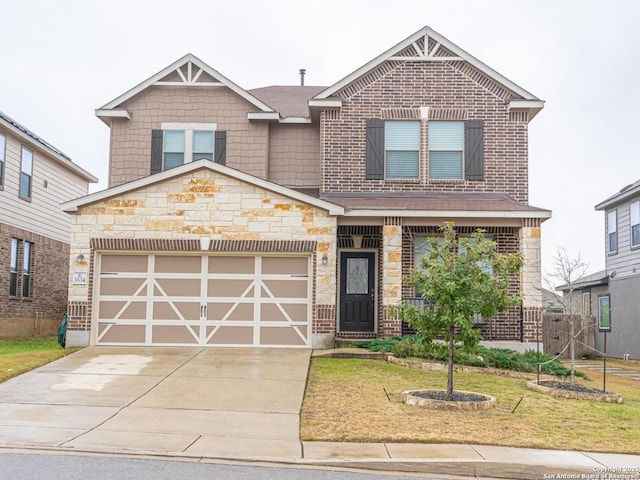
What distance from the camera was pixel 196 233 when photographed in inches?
650

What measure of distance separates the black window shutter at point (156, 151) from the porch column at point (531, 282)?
31.9 ft

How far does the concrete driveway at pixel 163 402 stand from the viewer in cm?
867

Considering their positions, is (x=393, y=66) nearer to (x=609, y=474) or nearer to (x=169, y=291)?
(x=169, y=291)

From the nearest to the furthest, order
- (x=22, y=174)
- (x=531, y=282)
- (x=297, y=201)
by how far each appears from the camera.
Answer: (x=297, y=201)
(x=531, y=282)
(x=22, y=174)

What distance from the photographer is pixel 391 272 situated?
17.0m

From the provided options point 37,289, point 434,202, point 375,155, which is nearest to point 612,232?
point 434,202

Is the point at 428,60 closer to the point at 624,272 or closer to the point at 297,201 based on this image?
the point at 297,201

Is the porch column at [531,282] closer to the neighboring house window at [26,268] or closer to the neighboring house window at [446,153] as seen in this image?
the neighboring house window at [446,153]

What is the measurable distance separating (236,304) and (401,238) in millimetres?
4194

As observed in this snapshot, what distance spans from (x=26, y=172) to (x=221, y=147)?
7535mm

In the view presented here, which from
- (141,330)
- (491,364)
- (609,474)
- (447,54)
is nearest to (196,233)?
(141,330)

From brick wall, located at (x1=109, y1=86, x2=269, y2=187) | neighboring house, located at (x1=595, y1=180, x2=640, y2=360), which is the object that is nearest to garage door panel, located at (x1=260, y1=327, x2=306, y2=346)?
brick wall, located at (x1=109, y1=86, x2=269, y2=187)

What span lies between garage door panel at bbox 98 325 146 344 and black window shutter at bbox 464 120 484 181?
9049mm

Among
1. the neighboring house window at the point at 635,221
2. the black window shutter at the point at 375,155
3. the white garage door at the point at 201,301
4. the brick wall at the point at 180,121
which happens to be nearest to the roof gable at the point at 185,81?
the brick wall at the point at 180,121
